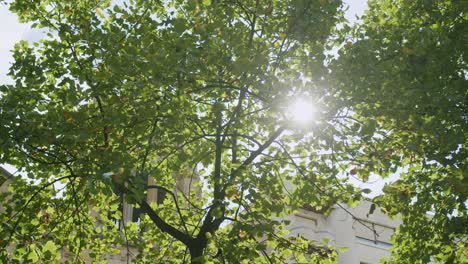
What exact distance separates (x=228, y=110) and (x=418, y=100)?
3.33 metres

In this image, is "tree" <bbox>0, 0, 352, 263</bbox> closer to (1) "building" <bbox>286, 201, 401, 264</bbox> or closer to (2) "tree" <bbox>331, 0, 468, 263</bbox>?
(2) "tree" <bbox>331, 0, 468, 263</bbox>

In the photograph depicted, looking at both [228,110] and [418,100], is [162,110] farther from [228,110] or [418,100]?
[418,100]

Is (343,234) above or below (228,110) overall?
above

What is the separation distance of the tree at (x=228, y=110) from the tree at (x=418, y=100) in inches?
1.5

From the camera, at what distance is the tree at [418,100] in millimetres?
9234

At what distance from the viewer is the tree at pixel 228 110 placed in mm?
8984

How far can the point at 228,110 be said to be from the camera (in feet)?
32.1

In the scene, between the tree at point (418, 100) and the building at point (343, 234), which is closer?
the tree at point (418, 100)

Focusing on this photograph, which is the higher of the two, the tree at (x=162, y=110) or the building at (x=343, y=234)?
the building at (x=343, y=234)

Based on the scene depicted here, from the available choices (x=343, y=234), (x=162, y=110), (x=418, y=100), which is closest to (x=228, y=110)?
(x=162, y=110)

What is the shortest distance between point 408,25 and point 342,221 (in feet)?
65.6

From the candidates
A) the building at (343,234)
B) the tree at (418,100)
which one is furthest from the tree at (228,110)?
the building at (343,234)

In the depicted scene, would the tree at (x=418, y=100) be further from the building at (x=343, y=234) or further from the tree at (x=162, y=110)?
the building at (x=343, y=234)

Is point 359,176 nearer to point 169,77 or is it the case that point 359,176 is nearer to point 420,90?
point 420,90
